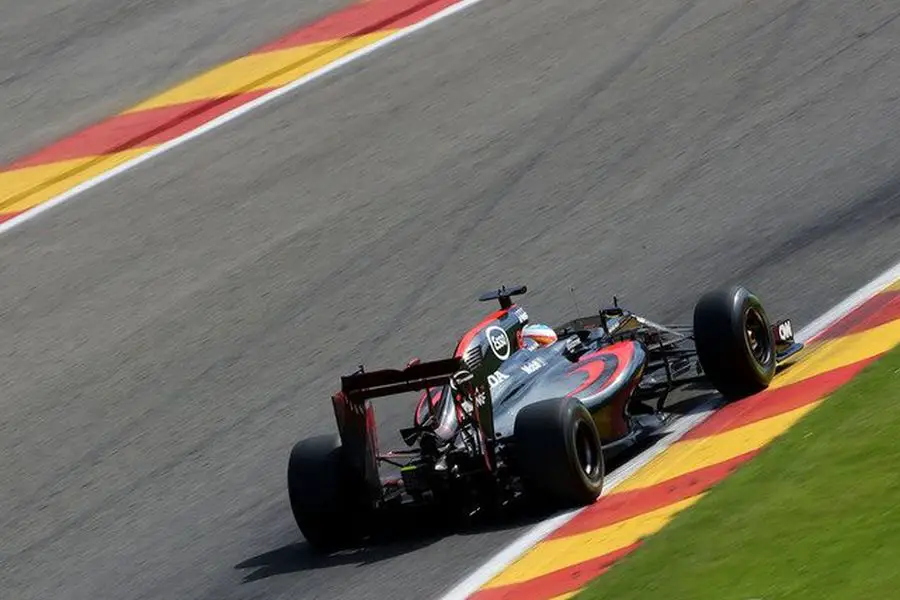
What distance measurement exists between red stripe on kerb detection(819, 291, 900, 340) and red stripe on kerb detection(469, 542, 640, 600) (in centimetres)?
323

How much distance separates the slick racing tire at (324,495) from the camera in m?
9.44

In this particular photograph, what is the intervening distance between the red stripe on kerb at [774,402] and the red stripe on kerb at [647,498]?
70cm

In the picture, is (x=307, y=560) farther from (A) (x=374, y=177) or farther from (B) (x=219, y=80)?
(B) (x=219, y=80)

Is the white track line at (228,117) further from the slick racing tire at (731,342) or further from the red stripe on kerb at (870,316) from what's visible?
the slick racing tire at (731,342)

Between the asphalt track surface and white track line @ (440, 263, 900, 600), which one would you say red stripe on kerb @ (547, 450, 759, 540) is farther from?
the asphalt track surface

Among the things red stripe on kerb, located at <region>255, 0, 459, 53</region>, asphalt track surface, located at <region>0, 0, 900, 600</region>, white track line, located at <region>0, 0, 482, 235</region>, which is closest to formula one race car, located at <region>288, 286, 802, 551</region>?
asphalt track surface, located at <region>0, 0, 900, 600</region>

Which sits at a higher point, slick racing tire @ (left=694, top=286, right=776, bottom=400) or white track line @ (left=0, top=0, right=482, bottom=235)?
white track line @ (left=0, top=0, right=482, bottom=235)

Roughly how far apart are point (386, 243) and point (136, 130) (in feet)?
14.0

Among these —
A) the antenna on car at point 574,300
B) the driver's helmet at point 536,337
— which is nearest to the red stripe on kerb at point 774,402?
the driver's helmet at point 536,337

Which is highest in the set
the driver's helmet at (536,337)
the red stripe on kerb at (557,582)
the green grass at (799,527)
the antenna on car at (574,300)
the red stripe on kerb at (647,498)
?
the driver's helmet at (536,337)

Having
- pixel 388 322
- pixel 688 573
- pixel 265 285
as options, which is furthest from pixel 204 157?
pixel 688 573

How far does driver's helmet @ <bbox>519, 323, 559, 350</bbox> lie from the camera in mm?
10367

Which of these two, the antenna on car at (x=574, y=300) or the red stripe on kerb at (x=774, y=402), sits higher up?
the antenna on car at (x=574, y=300)

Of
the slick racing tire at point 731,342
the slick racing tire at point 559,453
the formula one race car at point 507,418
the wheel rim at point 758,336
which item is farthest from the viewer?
the wheel rim at point 758,336
